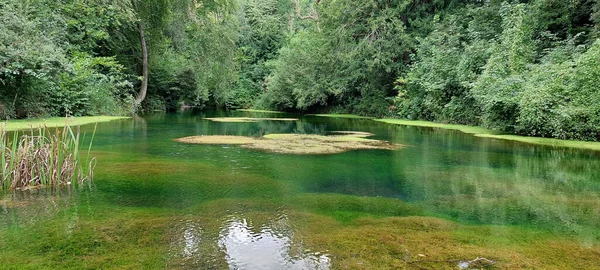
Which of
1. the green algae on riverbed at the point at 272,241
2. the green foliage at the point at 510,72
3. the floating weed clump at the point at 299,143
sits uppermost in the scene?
Result: the green foliage at the point at 510,72

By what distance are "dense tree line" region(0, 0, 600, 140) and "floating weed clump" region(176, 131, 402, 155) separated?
4710mm

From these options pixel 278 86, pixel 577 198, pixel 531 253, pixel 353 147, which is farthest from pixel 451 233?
pixel 278 86

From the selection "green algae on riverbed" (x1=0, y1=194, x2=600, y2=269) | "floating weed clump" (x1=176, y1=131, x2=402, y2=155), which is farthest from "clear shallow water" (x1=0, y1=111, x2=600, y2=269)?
"floating weed clump" (x1=176, y1=131, x2=402, y2=155)

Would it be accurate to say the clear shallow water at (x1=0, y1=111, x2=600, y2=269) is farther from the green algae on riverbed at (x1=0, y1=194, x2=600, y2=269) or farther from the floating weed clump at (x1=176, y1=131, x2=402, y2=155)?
the floating weed clump at (x1=176, y1=131, x2=402, y2=155)

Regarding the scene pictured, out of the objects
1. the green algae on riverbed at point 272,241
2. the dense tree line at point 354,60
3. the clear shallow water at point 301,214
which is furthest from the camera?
the dense tree line at point 354,60

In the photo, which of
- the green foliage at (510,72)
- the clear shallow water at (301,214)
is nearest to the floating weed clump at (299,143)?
the clear shallow water at (301,214)

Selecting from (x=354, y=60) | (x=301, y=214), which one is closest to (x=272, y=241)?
(x=301, y=214)

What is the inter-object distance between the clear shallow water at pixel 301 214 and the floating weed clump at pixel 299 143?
4.32 feet

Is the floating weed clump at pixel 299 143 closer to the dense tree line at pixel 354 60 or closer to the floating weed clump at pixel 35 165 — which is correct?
the floating weed clump at pixel 35 165

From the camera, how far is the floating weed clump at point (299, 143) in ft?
31.2

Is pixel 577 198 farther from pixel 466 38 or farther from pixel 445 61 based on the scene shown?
pixel 466 38

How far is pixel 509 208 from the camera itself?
5062mm

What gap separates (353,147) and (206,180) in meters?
4.79

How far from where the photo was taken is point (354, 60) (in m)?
23.0
